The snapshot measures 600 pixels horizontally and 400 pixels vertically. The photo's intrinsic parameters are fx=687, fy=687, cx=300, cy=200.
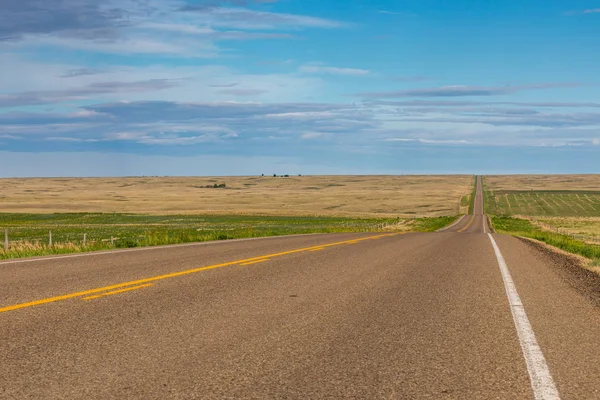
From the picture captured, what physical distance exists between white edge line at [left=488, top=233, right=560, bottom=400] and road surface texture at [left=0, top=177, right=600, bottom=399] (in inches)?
1.0

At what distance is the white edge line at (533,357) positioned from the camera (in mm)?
5570

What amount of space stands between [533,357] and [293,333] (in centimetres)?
256

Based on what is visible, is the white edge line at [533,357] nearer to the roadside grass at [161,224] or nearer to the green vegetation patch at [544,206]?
the roadside grass at [161,224]

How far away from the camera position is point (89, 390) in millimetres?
5441

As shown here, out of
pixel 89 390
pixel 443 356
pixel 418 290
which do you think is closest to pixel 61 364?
pixel 89 390

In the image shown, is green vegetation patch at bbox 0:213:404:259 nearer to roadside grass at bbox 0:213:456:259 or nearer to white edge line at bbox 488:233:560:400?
roadside grass at bbox 0:213:456:259

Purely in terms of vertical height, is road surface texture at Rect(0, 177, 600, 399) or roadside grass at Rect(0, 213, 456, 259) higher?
road surface texture at Rect(0, 177, 600, 399)

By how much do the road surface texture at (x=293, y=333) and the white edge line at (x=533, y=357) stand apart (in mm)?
24

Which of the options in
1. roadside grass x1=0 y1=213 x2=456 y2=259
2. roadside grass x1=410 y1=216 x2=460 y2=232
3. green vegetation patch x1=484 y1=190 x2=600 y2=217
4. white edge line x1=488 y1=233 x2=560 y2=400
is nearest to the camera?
white edge line x1=488 y1=233 x2=560 y2=400

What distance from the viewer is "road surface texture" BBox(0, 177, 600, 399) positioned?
18.6 ft

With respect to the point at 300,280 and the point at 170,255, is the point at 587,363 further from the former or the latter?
the point at 170,255

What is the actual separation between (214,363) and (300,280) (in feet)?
21.1

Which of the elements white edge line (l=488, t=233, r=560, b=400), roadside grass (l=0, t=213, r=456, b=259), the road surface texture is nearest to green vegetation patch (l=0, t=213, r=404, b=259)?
roadside grass (l=0, t=213, r=456, b=259)

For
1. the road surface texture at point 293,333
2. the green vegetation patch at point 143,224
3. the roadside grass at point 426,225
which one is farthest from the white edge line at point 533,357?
the roadside grass at point 426,225
